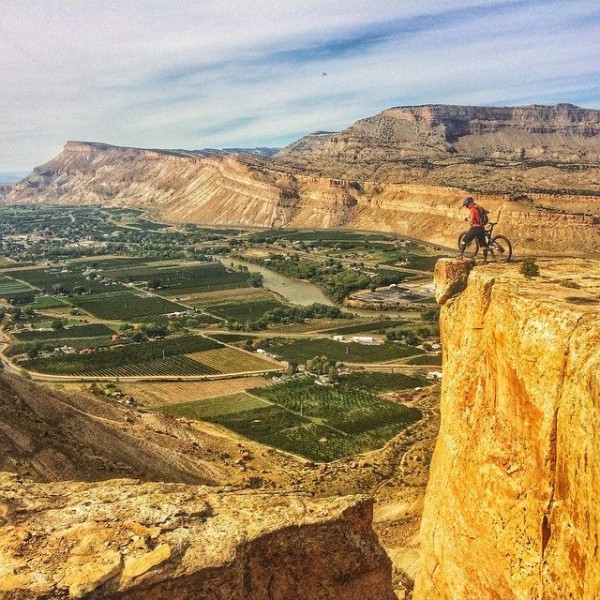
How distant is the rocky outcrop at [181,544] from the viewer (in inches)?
481

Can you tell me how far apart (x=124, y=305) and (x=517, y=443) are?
10259 cm

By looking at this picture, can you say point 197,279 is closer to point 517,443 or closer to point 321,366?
point 321,366

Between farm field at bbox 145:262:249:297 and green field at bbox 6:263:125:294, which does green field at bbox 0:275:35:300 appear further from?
farm field at bbox 145:262:249:297

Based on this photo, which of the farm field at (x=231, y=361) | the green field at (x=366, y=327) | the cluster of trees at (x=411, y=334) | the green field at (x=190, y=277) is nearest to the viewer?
the farm field at (x=231, y=361)

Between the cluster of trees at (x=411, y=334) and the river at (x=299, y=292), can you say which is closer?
the cluster of trees at (x=411, y=334)

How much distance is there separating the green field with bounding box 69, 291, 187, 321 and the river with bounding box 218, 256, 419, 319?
20449 mm

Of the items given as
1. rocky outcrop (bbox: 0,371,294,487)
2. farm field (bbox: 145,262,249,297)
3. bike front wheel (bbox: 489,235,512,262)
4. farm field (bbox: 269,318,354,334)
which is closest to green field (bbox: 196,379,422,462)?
rocky outcrop (bbox: 0,371,294,487)

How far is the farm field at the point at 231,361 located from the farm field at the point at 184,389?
4.08 metres

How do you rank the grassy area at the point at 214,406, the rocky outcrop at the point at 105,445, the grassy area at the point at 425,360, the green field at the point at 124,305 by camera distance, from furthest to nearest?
the green field at the point at 124,305, the grassy area at the point at 425,360, the grassy area at the point at 214,406, the rocky outcrop at the point at 105,445

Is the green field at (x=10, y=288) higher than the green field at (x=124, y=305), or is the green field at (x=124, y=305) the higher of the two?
the green field at (x=10, y=288)

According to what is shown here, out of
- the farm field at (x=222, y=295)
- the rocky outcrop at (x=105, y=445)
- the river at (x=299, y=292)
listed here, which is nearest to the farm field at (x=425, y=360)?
the river at (x=299, y=292)

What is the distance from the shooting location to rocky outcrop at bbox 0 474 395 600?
12227 mm

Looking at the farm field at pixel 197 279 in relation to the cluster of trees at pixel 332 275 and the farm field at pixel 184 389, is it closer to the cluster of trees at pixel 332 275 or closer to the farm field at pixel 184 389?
the cluster of trees at pixel 332 275

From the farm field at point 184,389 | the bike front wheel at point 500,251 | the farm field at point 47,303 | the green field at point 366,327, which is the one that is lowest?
the farm field at point 184,389
